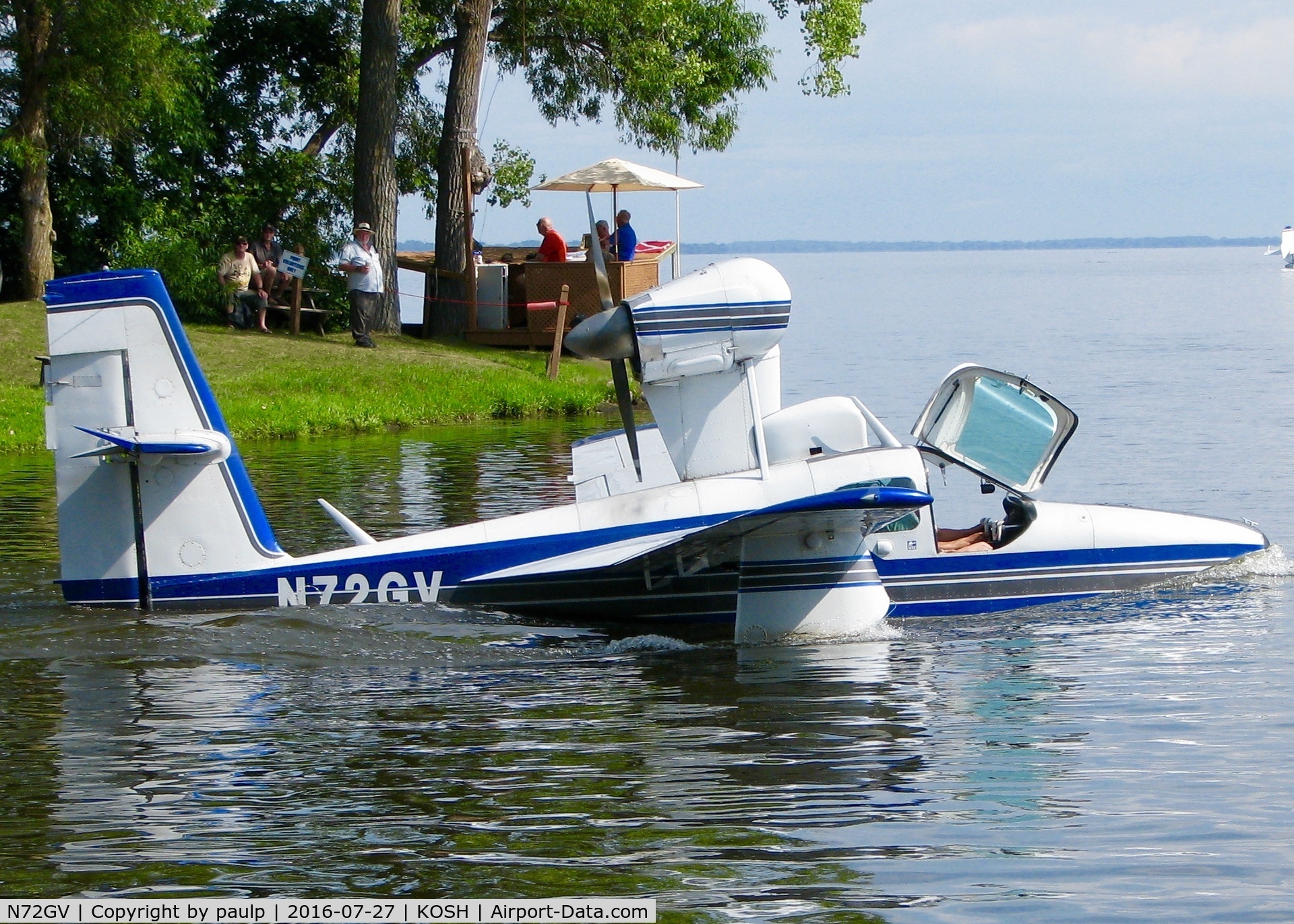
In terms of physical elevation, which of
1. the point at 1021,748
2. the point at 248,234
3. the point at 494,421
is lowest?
the point at 1021,748

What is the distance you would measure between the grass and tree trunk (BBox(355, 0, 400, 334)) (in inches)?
77.4

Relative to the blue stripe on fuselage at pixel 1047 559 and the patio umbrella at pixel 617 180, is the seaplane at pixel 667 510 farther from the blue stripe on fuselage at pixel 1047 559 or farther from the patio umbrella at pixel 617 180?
the patio umbrella at pixel 617 180

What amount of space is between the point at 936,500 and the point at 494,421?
29.4 feet

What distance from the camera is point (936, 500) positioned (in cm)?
1569

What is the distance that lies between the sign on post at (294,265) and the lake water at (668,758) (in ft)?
41.2

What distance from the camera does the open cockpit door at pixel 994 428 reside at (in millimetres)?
9992

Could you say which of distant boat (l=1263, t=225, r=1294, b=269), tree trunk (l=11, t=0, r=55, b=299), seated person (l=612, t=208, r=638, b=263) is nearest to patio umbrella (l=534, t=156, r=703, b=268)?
seated person (l=612, t=208, r=638, b=263)

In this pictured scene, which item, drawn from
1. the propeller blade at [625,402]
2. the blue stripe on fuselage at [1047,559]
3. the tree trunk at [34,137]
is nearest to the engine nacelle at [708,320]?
the propeller blade at [625,402]

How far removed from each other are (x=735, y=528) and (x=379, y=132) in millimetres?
19139

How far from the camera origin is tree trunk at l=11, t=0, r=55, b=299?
76.9 feet

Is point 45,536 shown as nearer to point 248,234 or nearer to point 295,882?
point 295,882

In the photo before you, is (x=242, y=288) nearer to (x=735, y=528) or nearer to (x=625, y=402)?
(x=625, y=402)

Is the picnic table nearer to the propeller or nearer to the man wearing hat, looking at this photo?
the man wearing hat

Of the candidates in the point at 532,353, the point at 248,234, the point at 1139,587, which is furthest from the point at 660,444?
the point at 248,234
